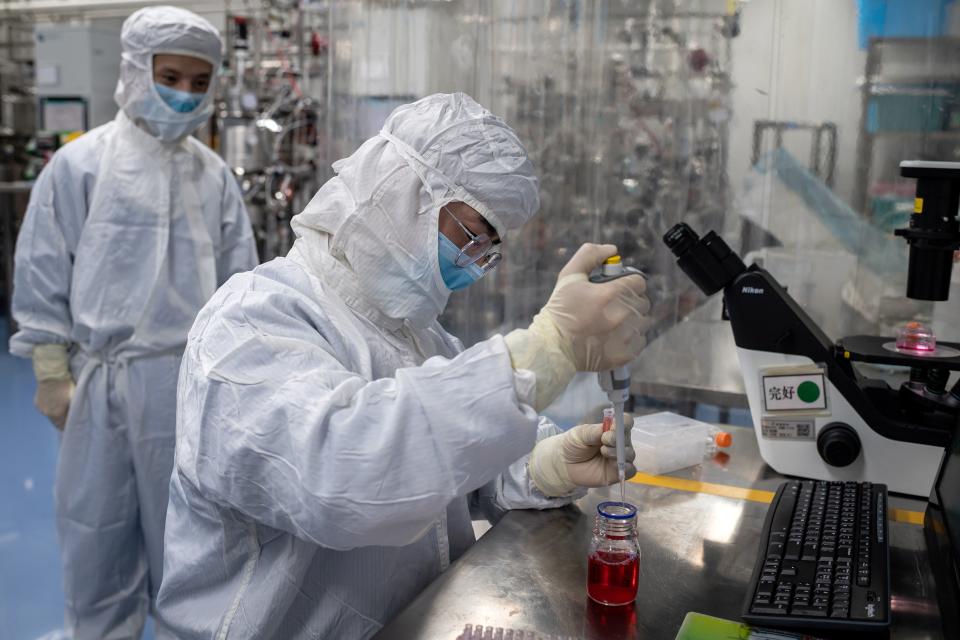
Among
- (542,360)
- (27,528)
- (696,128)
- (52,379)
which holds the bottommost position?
(27,528)

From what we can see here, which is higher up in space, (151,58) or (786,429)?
(151,58)

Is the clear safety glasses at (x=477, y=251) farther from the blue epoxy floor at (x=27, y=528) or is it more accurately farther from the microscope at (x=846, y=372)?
the blue epoxy floor at (x=27, y=528)

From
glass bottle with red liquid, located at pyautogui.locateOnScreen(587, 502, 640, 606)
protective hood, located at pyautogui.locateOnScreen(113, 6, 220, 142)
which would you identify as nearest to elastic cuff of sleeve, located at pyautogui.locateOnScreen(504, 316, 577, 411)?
glass bottle with red liquid, located at pyautogui.locateOnScreen(587, 502, 640, 606)

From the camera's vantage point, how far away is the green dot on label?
1394 mm

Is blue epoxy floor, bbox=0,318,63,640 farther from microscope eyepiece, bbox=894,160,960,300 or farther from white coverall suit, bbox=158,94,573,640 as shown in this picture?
microscope eyepiece, bbox=894,160,960,300

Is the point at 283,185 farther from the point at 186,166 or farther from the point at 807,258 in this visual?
the point at 807,258

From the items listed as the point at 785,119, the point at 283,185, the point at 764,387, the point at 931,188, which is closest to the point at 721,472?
the point at 764,387

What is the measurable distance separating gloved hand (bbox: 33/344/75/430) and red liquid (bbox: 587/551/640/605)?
159 cm

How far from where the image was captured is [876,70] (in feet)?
7.20

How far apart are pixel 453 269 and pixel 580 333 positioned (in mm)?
239

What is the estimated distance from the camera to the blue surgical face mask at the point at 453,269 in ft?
3.52

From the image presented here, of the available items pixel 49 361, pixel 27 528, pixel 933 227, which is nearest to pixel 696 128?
pixel 933 227

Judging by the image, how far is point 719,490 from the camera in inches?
53.9

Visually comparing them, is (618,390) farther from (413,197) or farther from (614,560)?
(413,197)
